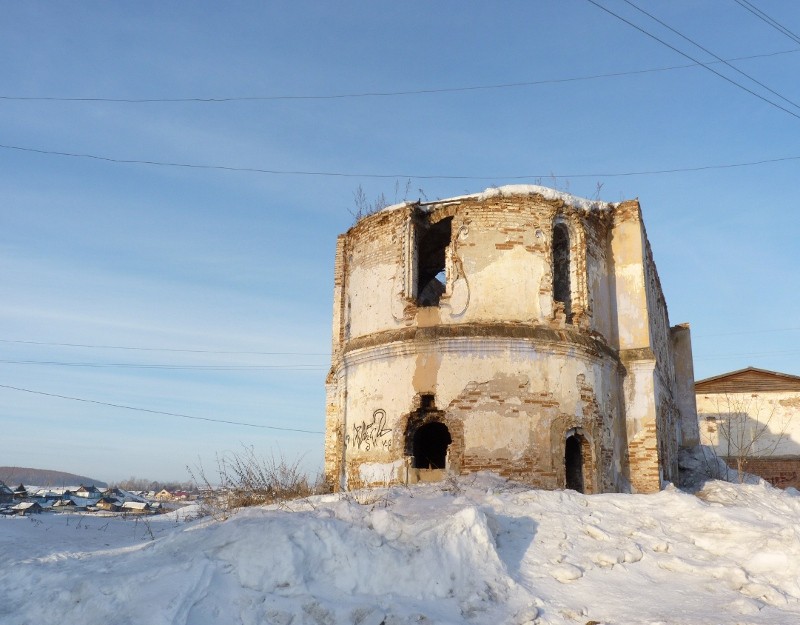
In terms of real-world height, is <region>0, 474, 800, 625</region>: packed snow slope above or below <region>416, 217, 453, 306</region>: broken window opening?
below

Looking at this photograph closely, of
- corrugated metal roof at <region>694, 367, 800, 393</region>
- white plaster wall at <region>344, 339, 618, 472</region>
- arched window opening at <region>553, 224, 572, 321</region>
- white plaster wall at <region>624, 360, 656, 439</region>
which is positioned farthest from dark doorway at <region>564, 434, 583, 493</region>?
corrugated metal roof at <region>694, 367, 800, 393</region>

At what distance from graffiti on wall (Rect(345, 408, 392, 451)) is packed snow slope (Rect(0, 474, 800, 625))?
3.51 metres

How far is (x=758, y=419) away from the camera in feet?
95.2

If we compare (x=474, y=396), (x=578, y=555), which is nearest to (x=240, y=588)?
(x=578, y=555)

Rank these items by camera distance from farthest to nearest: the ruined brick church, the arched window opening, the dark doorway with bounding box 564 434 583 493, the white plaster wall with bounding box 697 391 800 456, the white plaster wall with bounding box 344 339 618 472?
the white plaster wall with bounding box 697 391 800 456
the arched window opening
the dark doorway with bounding box 564 434 583 493
the ruined brick church
the white plaster wall with bounding box 344 339 618 472

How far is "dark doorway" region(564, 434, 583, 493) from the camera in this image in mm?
12680

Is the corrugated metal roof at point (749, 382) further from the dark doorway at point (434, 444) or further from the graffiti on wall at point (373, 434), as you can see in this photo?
the graffiti on wall at point (373, 434)

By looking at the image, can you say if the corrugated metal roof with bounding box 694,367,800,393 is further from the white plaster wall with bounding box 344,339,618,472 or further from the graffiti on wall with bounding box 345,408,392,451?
the graffiti on wall with bounding box 345,408,392,451

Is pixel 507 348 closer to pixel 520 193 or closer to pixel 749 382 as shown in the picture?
pixel 520 193

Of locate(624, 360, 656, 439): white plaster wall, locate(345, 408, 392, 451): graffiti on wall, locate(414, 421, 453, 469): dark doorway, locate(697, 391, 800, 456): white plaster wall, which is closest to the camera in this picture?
locate(345, 408, 392, 451): graffiti on wall

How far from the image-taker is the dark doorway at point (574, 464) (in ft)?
41.6

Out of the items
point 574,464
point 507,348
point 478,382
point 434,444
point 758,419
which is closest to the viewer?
point 478,382

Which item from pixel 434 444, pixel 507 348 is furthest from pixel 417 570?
pixel 434 444

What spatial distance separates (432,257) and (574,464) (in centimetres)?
589
